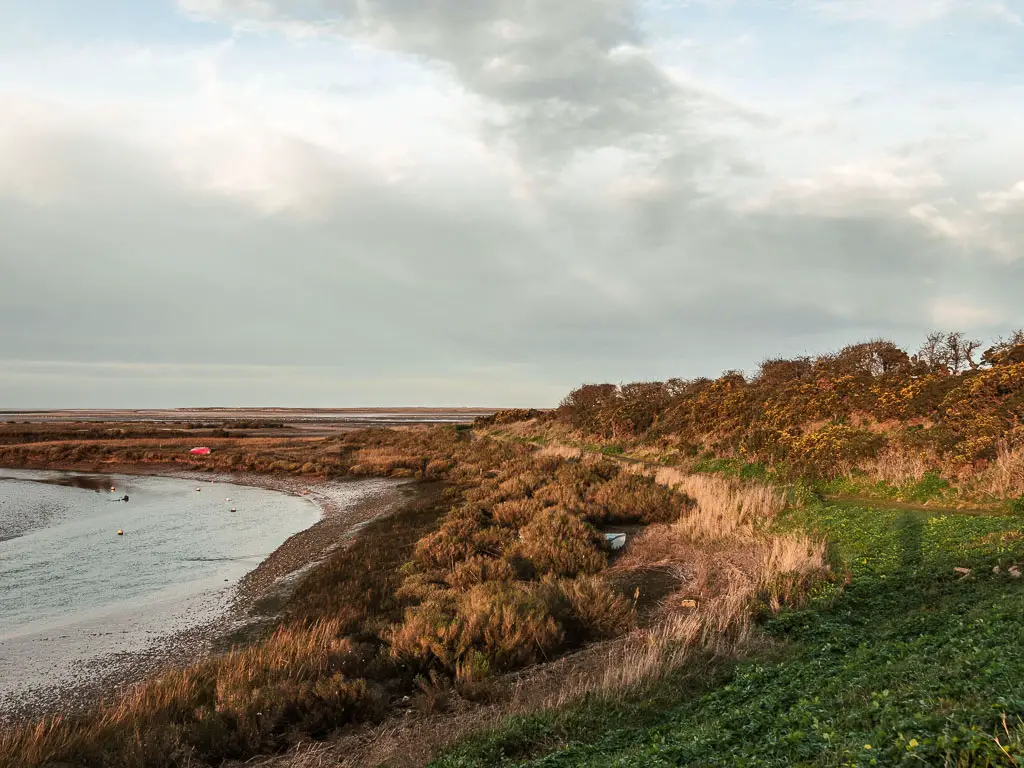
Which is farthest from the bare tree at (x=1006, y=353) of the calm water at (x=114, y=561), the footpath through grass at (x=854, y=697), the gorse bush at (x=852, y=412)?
the calm water at (x=114, y=561)

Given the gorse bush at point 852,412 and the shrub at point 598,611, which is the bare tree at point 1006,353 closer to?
the gorse bush at point 852,412

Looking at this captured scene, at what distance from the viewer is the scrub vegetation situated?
5.09 metres

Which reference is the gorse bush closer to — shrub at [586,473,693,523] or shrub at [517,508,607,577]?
Result: shrub at [586,473,693,523]

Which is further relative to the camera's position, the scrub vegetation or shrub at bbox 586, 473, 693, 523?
shrub at bbox 586, 473, 693, 523

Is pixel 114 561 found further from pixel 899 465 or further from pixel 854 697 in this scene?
pixel 899 465

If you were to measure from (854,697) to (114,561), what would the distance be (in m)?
18.8

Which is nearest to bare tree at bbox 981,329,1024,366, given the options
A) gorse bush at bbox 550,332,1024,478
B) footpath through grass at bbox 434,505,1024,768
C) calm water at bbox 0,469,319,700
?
gorse bush at bbox 550,332,1024,478


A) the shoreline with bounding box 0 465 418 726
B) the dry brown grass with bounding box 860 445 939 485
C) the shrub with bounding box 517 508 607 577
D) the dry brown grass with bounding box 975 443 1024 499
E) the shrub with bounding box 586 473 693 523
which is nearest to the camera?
the shoreline with bounding box 0 465 418 726

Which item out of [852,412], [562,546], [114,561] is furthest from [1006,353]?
[114,561]

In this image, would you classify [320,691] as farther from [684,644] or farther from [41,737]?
[684,644]

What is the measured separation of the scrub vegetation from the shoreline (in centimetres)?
68

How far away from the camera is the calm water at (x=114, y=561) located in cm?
1121

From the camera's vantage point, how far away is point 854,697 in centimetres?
501

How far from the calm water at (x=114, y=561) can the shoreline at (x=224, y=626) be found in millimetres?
393
